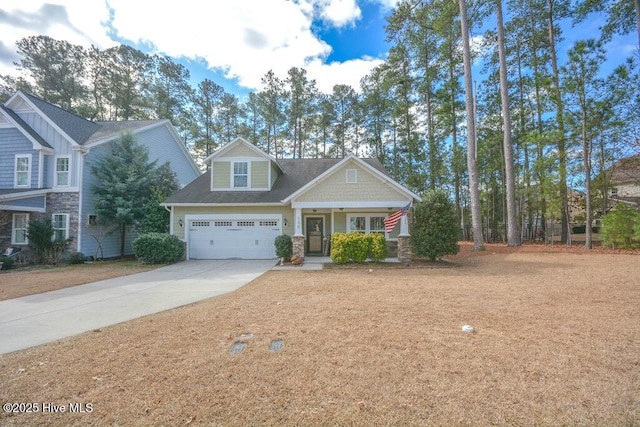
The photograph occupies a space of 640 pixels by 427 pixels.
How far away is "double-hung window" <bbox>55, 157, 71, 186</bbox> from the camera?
14172mm

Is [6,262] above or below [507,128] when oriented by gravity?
below

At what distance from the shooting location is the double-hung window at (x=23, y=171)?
1410cm

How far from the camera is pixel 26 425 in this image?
242 centimetres

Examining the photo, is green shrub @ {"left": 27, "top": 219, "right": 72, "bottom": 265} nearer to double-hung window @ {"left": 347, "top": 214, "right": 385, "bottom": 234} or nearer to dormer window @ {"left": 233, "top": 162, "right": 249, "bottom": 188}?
dormer window @ {"left": 233, "top": 162, "right": 249, "bottom": 188}

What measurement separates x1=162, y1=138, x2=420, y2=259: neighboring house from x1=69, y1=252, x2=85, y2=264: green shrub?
4.13 meters

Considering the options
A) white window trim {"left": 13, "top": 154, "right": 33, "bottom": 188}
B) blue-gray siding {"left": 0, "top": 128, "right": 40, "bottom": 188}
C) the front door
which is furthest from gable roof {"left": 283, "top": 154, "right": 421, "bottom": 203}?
blue-gray siding {"left": 0, "top": 128, "right": 40, "bottom": 188}

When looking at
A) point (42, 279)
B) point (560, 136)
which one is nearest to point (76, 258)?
point (42, 279)

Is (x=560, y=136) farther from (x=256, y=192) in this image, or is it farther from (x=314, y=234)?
(x=256, y=192)

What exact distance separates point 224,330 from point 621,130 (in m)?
18.9

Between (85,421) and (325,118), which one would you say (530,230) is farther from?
(85,421)

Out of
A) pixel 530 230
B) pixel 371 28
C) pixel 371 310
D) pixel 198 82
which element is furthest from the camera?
pixel 198 82

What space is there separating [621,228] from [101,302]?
19897 mm

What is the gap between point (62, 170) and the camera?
46.9ft

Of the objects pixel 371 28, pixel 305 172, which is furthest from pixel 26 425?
pixel 371 28
